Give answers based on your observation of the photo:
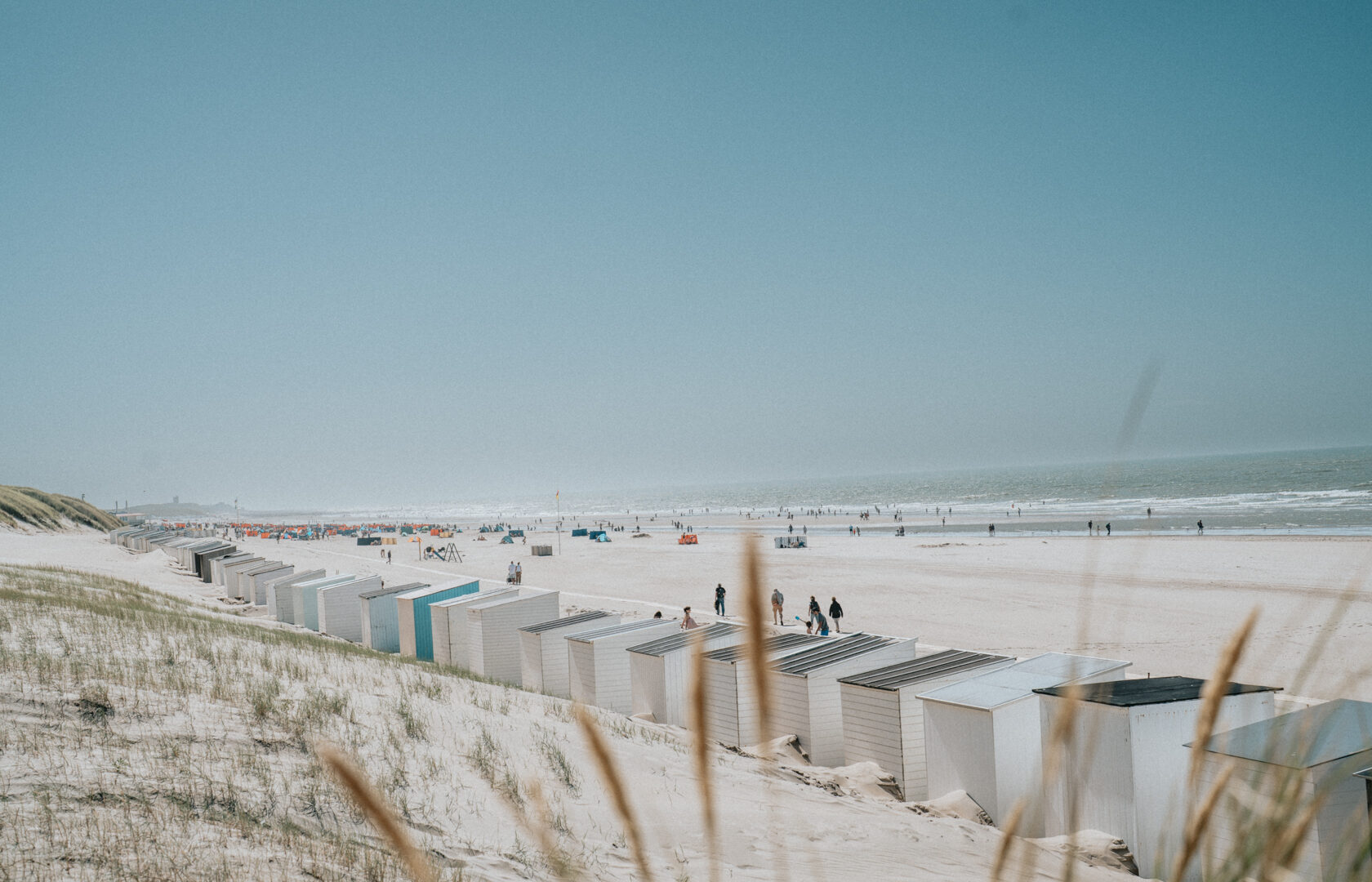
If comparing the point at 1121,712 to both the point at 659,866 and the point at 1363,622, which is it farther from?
the point at 1363,622

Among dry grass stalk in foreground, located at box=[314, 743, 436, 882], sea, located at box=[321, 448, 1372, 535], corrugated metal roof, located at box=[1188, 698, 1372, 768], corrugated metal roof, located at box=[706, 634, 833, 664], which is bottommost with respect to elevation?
sea, located at box=[321, 448, 1372, 535]

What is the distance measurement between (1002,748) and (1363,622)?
62.3 feet

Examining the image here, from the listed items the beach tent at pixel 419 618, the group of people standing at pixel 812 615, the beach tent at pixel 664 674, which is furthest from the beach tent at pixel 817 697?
the beach tent at pixel 419 618

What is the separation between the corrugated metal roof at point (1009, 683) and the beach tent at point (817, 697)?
1.95 m

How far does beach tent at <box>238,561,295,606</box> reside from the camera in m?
28.2

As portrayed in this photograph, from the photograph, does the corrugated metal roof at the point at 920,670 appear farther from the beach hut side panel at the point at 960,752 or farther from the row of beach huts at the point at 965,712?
the beach hut side panel at the point at 960,752

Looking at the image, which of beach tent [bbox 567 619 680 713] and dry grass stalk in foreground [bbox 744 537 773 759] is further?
beach tent [bbox 567 619 680 713]

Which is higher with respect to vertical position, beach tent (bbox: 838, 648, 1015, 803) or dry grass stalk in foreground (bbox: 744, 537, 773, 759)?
dry grass stalk in foreground (bbox: 744, 537, 773, 759)

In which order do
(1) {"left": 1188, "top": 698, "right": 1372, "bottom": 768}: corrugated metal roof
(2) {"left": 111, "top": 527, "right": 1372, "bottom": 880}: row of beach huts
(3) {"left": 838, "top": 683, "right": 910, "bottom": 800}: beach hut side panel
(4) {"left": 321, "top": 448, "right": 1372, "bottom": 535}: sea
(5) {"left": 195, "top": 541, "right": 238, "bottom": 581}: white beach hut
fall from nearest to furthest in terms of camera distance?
(1) {"left": 1188, "top": 698, "right": 1372, "bottom": 768}: corrugated metal roof
(2) {"left": 111, "top": 527, "right": 1372, "bottom": 880}: row of beach huts
(3) {"left": 838, "top": 683, "right": 910, "bottom": 800}: beach hut side panel
(5) {"left": 195, "top": 541, "right": 238, "bottom": 581}: white beach hut
(4) {"left": 321, "top": 448, "right": 1372, "bottom": 535}: sea

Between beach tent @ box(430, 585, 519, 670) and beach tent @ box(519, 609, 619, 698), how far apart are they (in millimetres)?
1867

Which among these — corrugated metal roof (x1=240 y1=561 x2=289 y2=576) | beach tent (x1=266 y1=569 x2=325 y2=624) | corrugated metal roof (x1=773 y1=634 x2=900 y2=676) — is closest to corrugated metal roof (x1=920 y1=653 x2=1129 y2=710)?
corrugated metal roof (x1=773 y1=634 x2=900 y2=676)

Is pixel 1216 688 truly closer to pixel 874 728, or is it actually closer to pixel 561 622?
pixel 874 728

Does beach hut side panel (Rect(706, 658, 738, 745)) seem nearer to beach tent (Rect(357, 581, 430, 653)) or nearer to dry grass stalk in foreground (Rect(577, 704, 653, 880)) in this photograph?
beach tent (Rect(357, 581, 430, 653))

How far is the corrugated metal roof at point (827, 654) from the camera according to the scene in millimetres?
11750
